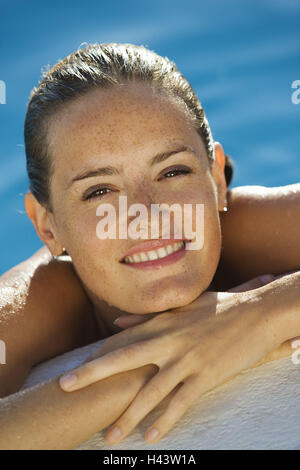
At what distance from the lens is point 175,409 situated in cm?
117

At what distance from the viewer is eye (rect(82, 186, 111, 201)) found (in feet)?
4.99

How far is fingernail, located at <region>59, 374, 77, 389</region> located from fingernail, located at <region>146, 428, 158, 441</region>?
0.18 metres

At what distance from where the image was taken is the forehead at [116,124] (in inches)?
58.2

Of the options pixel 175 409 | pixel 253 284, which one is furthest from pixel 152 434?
pixel 253 284

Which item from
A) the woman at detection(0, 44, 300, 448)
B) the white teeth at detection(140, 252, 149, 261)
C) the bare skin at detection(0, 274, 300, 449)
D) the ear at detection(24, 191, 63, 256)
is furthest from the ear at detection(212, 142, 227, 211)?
the bare skin at detection(0, 274, 300, 449)

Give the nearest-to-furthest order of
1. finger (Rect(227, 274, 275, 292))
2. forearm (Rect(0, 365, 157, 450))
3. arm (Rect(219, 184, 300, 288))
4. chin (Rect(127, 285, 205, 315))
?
forearm (Rect(0, 365, 157, 450)) < chin (Rect(127, 285, 205, 315)) < finger (Rect(227, 274, 275, 292)) < arm (Rect(219, 184, 300, 288))

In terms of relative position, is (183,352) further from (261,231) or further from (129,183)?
(261,231)

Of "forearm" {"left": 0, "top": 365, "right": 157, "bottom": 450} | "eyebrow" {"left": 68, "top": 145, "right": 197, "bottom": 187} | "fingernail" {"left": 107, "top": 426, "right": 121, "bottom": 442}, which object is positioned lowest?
"fingernail" {"left": 107, "top": 426, "right": 121, "bottom": 442}

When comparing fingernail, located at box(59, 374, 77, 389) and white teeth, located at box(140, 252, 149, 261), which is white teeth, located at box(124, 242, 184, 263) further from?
fingernail, located at box(59, 374, 77, 389)

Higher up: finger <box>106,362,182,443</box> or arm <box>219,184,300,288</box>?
arm <box>219,184,300,288</box>

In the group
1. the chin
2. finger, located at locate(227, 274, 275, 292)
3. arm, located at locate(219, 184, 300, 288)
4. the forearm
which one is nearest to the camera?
the forearm

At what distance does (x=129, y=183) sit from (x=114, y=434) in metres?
0.61

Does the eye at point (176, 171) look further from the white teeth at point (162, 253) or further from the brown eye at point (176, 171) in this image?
the white teeth at point (162, 253)
